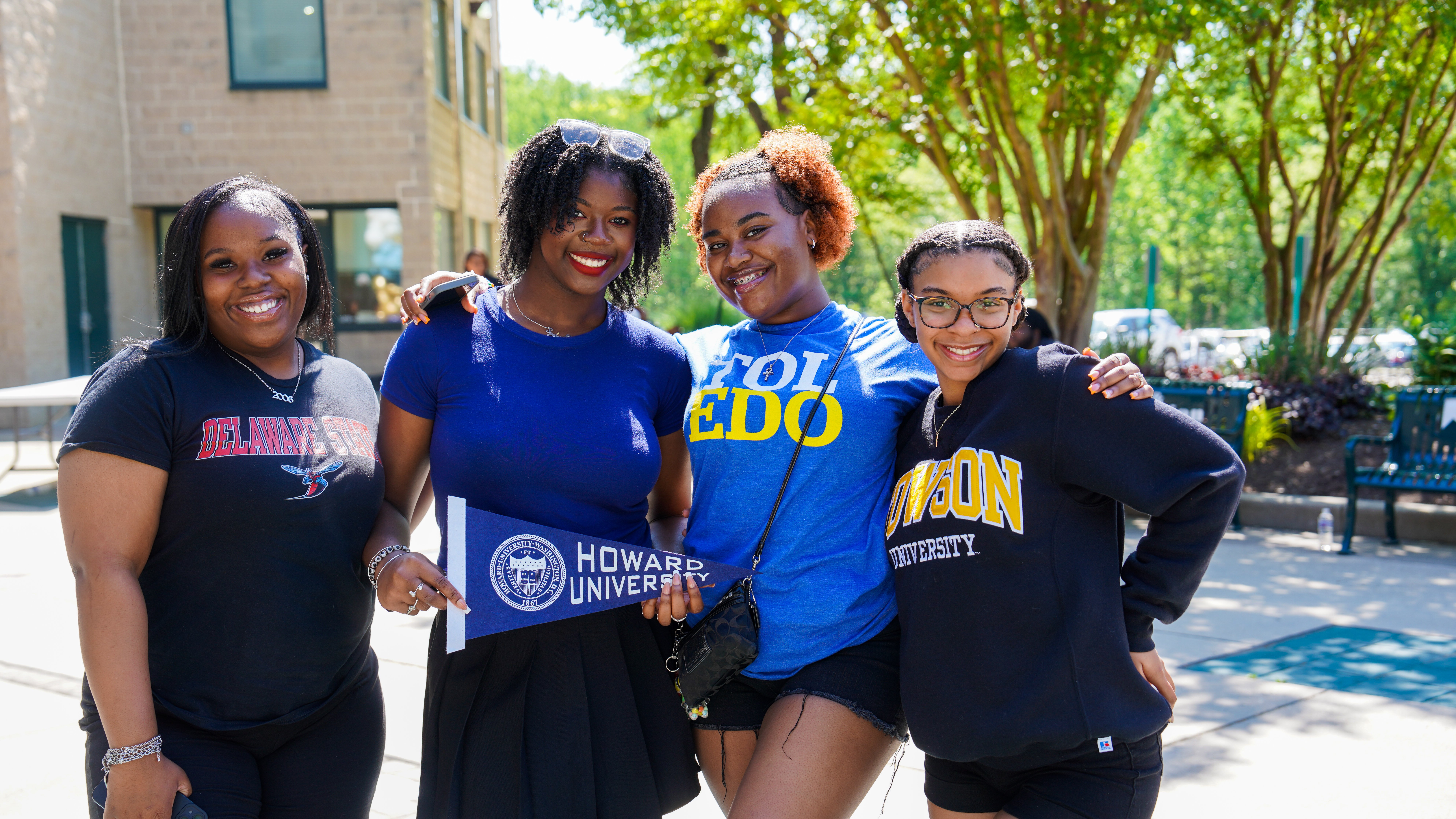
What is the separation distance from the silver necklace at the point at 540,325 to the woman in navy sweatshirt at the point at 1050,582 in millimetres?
931

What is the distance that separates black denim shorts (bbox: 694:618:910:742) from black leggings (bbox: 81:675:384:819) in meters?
0.82

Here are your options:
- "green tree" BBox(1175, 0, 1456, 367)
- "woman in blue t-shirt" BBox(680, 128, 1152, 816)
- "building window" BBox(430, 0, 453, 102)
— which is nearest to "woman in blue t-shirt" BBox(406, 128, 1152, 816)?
"woman in blue t-shirt" BBox(680, 128, 1152, 816)

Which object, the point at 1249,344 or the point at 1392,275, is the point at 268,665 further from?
the point at 1392,275

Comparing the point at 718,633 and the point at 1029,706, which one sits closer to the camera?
the point at 1029,706

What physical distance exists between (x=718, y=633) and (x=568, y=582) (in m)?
0.35

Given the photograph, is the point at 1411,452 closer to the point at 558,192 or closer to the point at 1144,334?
the point at 558,192

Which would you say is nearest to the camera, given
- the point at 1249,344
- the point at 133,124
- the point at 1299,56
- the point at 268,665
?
the point at 268,665

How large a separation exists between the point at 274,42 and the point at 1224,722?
1657 cm

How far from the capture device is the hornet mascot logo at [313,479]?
7.66 feet

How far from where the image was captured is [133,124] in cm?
1650

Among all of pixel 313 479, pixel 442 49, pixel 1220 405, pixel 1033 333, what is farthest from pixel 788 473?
pixel 442 49

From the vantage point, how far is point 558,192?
8.64ft

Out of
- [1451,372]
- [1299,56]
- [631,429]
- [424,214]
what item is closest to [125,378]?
[631,429]

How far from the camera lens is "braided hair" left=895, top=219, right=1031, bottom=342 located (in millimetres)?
2371
